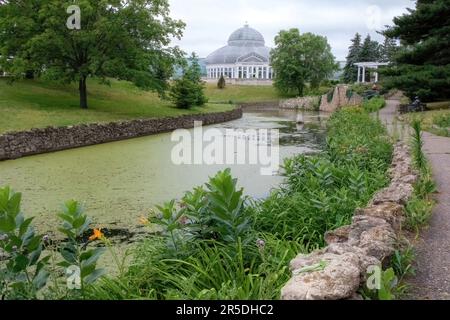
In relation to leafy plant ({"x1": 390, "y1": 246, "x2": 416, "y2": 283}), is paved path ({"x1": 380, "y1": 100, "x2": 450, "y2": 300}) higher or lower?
lower

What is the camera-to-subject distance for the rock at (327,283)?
2266mm

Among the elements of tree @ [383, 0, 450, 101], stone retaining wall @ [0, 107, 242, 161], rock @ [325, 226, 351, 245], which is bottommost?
stone retaining wall @ [0, 107, 242, 161]

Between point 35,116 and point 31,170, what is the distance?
6943 millimetres

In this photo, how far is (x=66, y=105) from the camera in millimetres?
20969

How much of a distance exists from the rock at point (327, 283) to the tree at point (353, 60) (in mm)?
57275

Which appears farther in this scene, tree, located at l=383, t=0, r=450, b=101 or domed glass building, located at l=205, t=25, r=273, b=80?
domed glass building, located at l=205, t=25, r=273, b=80

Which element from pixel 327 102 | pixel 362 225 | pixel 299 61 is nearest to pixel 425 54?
pixel 327 102

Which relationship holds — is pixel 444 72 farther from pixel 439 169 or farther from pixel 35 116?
pixel 35 116

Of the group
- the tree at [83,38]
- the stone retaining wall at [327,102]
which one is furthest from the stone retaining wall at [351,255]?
the stone retaining wall at [327,102]

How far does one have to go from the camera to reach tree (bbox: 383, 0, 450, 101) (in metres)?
20.8

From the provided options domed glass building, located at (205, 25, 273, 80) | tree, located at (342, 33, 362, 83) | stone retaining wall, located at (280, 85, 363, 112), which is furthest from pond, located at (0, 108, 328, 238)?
domed glass building, located at (205, 25, 273, 80)

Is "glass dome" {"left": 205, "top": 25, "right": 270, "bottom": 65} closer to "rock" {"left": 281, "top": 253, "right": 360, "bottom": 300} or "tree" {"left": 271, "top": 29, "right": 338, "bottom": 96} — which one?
"tree" {"left": 271, "top": 29, "right": 338, "bottom": 96}

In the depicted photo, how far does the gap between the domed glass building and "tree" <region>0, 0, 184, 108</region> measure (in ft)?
160
